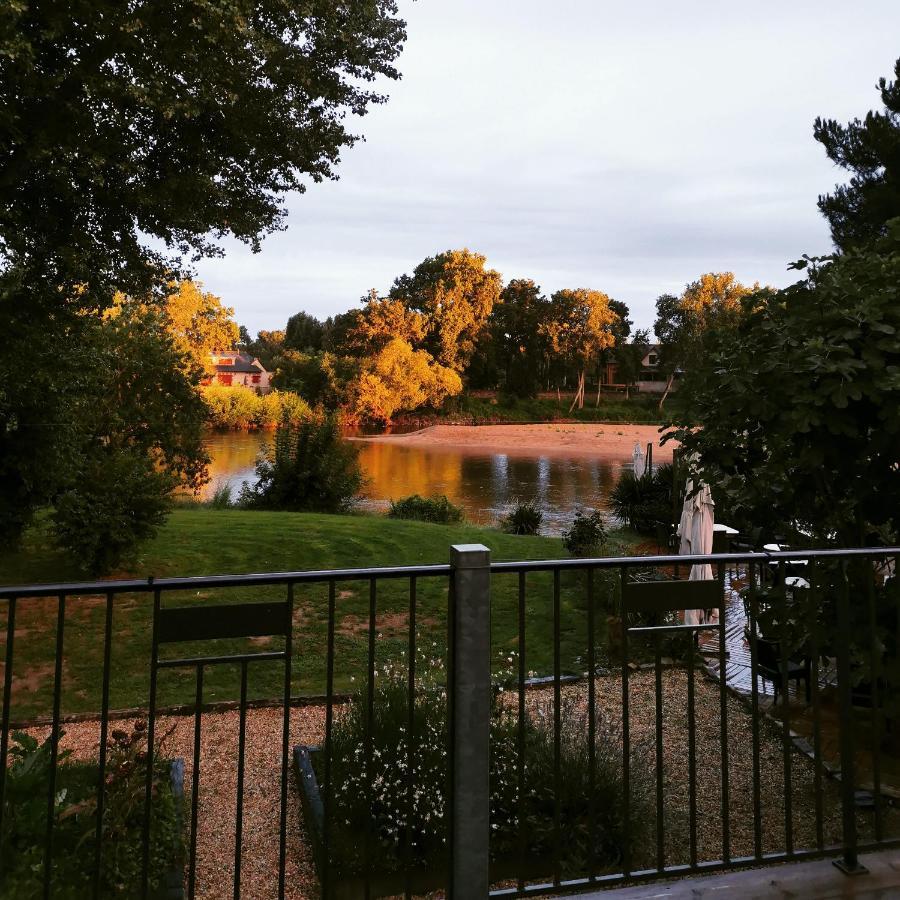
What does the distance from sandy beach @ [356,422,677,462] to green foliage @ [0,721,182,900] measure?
1458 inches

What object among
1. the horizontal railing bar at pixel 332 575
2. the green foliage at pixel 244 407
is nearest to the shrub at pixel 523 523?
the horizontal railing bar at pixel 332 575

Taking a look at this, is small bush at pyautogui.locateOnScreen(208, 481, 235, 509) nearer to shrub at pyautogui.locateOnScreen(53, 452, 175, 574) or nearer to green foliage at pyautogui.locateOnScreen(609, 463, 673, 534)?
shrub at pyautogui.locateOnScreen(53, 452, 175, 574)

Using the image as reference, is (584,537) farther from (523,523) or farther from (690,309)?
(690,309)

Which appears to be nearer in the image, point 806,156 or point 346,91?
point 346,91

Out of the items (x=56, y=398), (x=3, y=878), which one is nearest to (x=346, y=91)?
(x=56, y=398)

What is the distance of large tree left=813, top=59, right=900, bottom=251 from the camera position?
1312 cm

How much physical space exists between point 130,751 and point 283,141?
7904 millimetres

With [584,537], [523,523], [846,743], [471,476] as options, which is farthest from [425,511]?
[846,743]

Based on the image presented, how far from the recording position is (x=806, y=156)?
16578 mm

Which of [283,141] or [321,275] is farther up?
[321,275]

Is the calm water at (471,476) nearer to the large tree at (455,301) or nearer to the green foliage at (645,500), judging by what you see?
the green foliage at (645,500)

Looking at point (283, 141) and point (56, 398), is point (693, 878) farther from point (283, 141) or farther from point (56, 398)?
A: point (283, 141)

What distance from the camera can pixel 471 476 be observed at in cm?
3030

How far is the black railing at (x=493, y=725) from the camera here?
221 centimetres
